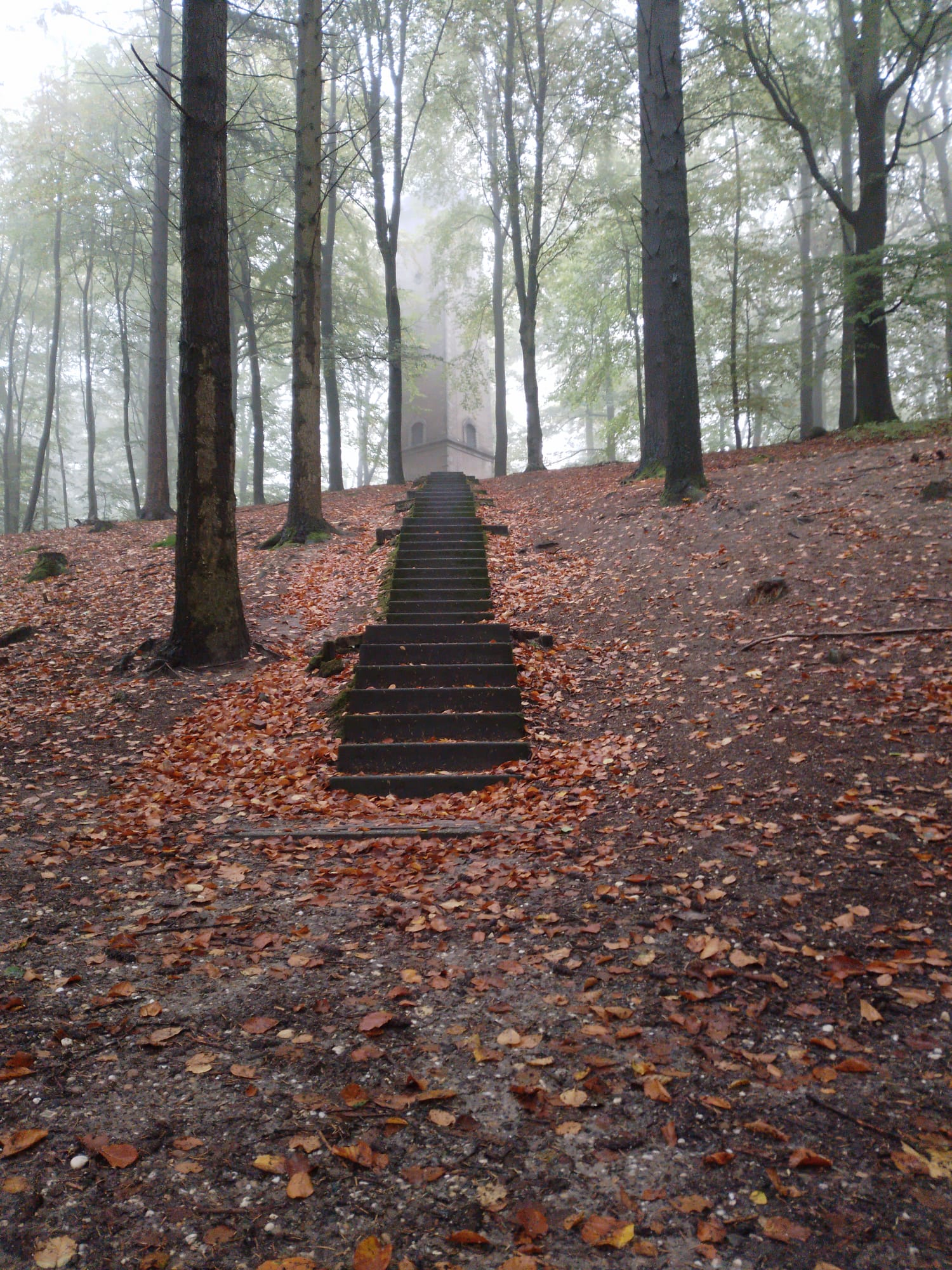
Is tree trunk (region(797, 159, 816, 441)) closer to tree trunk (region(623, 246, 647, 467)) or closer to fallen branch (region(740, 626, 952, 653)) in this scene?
tree trunk (region(623, 246, 647, 467))

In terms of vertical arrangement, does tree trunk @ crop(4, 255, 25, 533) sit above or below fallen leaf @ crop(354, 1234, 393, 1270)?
above

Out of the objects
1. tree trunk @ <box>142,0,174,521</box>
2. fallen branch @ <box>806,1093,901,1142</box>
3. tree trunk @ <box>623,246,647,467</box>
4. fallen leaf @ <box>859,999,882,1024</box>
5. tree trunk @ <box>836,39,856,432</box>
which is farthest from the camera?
tree trunk @ <box>623,246,647,467</box>

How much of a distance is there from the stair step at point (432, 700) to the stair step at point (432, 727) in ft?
0.73

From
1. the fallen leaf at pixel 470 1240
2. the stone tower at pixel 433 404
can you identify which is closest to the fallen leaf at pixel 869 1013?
the fallen leaf at pixel 470 1240

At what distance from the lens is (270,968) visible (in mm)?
3180

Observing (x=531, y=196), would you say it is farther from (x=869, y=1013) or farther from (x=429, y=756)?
(x=869, y=1013)

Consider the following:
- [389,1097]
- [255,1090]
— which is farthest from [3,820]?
[389,1097]

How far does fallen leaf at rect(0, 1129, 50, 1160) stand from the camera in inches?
81.1

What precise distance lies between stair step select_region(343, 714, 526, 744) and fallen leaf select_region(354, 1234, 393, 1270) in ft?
14.5

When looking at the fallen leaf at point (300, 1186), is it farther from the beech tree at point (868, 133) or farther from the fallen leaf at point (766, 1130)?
the beech tree at point (868, 133)

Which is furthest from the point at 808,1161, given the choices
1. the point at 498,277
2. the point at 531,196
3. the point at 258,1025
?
the point at 498,277

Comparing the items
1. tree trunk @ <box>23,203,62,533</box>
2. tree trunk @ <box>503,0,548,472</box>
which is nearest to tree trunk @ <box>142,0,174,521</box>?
tree trunk @ <box>23,203,62,533</box>

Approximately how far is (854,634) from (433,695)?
354cm

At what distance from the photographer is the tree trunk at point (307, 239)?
10852 millimetres
